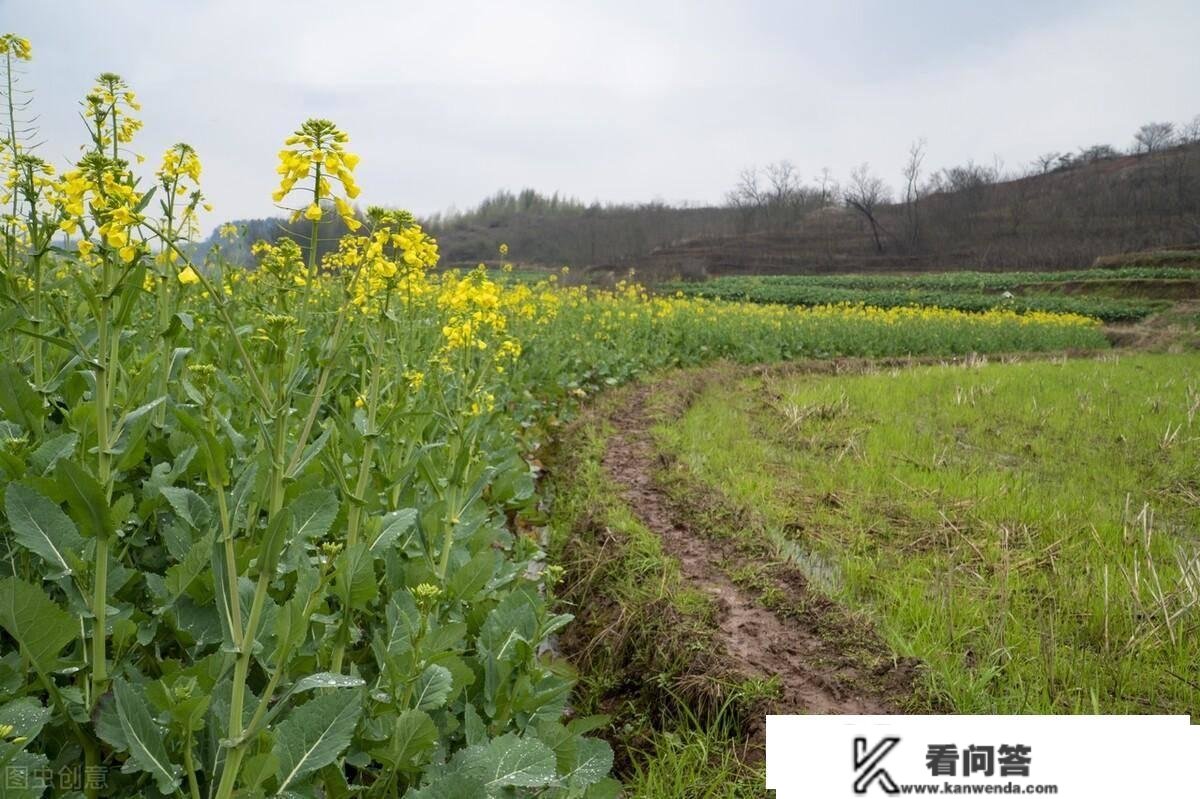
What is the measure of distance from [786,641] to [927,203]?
66218 mm

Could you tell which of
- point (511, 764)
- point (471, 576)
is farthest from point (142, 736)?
point (471, 576)

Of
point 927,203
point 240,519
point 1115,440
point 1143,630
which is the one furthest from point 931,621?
point 927,203

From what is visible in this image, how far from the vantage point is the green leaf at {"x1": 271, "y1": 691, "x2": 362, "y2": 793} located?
1.26 metres

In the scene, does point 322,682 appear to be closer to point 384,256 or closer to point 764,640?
point 384,256

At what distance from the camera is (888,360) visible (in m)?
13.8

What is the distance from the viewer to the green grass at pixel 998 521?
2473 mm

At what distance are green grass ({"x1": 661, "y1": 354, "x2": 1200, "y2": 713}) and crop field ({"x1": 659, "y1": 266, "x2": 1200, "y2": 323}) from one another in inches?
844

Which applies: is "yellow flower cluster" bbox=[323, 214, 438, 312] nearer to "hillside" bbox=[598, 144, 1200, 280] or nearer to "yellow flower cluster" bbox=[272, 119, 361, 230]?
"yellow flower cluster" bbox=[272, 119, 361, 230]

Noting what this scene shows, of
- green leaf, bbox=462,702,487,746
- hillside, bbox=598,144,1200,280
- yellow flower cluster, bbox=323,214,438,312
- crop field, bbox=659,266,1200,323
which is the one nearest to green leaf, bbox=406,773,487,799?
green leaf, bbox=462,702,487,746

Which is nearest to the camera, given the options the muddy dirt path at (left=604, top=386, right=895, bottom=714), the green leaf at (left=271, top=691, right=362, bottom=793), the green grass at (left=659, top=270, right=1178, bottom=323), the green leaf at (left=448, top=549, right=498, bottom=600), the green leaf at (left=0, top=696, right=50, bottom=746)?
the green leaf at (left=0, top=696, right=50, bottom=746)

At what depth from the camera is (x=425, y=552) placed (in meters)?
2.26

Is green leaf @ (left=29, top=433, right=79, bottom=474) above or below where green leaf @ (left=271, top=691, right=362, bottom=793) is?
above

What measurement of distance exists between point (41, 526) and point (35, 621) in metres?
0.24

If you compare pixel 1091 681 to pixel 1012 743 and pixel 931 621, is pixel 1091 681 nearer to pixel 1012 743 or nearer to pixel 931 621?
pixel 931 621
